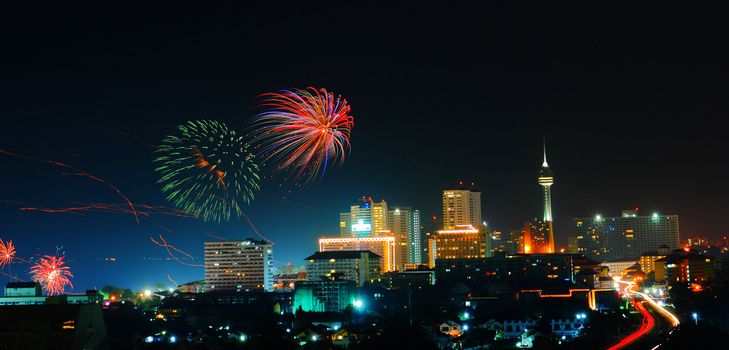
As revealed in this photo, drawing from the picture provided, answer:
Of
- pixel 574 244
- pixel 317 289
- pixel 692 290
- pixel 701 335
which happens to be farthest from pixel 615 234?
pixel 701 335

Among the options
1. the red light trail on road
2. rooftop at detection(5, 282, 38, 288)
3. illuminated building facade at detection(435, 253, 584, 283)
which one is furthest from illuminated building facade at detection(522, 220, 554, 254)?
rooftop at detection(5, 282, 38, 288)

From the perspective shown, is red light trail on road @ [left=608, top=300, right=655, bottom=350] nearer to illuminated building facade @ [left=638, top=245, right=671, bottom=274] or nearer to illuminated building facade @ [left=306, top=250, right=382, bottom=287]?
illuminated building facade @ [left=306, top=250, right=382, bottom=287]

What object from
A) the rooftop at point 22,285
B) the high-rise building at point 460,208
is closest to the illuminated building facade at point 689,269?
the high-rise building at point 460,208

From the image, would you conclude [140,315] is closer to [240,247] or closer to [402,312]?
[402,312]

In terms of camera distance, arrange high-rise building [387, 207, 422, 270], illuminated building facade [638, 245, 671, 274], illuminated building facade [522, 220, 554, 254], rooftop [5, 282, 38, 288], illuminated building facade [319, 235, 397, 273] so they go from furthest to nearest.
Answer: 1. high-rise building [387, 207, 422, 270]
2. illuminated building facade [522, 220, 554, 254]
3. illuminated building facade [638, 245, 671, 274]
4. illuminated building facade [319, 235, 397, 273]
5. rooftop [5, 282, 38, 288]

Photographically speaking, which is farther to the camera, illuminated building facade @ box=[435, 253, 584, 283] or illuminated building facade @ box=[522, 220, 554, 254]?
illuminated building facade @ box=[522, 220, 554, 254]

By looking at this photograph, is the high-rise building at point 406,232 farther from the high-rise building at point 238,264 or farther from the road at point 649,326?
the road at point 649,326
